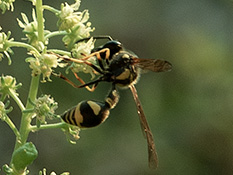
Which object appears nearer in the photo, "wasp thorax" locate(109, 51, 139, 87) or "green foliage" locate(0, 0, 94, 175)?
"green foliage" locate(0, 0, 94, 175)

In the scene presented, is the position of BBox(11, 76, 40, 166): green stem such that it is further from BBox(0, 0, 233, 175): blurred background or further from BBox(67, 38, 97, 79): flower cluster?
BBox(0, 0, 233, 175): blurred background

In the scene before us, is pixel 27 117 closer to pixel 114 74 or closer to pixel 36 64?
pixel 36 64

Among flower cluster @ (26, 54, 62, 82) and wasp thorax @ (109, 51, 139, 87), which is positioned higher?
flower cluster @ (26, 54, 62, 82)

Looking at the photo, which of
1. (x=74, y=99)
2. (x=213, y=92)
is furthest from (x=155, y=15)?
(x=74, y=99)

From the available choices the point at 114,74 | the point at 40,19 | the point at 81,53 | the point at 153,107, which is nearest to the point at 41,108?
the point at 81,53

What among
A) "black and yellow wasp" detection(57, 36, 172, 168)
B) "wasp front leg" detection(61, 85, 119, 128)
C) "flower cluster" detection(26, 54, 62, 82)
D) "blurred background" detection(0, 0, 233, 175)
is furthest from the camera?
"blurred background" detection(0, 0, 233, 175)

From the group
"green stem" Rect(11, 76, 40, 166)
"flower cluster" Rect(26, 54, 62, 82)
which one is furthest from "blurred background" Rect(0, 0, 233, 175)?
"flower cluster" Rect(26, 54, 62, 82)
